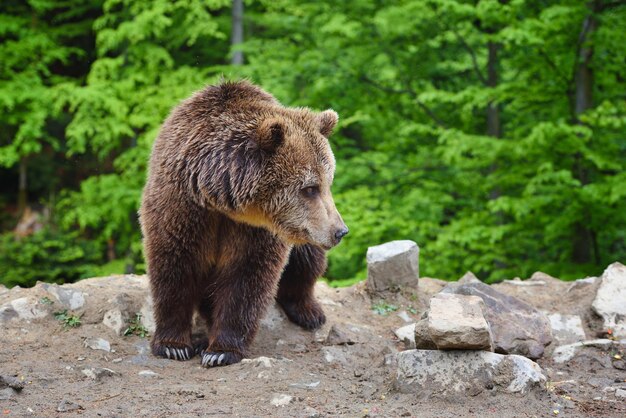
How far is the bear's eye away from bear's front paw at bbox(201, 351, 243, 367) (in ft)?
3.78

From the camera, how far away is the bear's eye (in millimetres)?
4234

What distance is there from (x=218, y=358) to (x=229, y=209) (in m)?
0.97

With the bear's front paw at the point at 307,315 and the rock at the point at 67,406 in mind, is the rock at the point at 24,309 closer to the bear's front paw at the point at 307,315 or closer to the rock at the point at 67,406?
the rock at the point at 67,406

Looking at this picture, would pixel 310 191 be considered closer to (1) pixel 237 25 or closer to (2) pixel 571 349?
(2) pixel 571 349

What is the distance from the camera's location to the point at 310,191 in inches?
167

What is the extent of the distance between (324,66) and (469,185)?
2.64 metres

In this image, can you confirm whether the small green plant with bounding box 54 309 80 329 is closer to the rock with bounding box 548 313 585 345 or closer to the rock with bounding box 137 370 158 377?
the rock with bounding box 137 370 158 377

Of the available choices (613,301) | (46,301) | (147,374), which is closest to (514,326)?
(613,301)

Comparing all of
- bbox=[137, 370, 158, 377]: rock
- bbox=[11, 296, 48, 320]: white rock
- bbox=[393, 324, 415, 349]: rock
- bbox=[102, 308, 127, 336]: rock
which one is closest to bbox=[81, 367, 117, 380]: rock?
bbox=[137, 370, 158, 377]: rock

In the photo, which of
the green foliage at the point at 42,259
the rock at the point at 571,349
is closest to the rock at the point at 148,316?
the rock at the point at 571,349

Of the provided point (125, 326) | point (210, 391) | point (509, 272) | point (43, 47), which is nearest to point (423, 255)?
point (509, 272)

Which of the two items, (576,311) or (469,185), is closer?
(576,311)

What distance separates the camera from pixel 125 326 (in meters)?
4.96

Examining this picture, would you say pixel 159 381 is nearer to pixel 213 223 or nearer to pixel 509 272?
pixel 213 223
